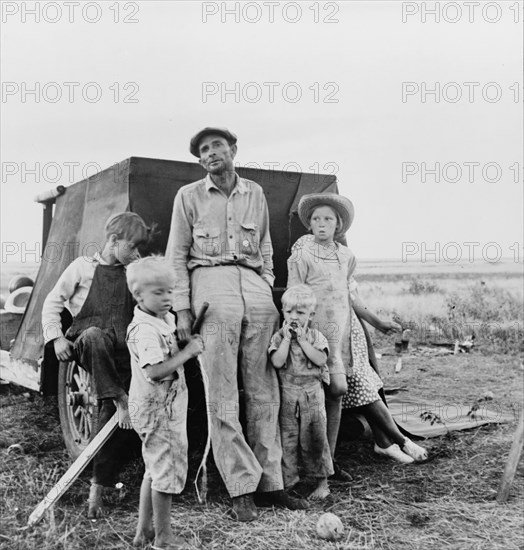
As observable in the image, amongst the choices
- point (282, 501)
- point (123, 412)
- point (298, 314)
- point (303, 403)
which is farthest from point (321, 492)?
point (123, 412)

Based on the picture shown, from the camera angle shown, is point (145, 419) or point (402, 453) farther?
point (402, 453)

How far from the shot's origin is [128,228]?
4488mm

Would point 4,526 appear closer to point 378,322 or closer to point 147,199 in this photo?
point 147,199

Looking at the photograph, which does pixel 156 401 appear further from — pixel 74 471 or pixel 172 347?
pixel 74 471

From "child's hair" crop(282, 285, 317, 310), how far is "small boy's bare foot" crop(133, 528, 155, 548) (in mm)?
1598

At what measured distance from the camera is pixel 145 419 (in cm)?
358

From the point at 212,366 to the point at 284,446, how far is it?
75cm

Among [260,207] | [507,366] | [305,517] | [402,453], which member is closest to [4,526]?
[305,517]

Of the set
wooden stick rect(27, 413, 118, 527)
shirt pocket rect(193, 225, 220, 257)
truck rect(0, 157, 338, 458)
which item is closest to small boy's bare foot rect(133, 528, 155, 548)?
wooden stick rect(27, 413, 118, 527)

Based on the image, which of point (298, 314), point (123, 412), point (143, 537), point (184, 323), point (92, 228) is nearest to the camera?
point (143, 537)

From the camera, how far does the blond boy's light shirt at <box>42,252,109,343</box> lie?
4.62 metres

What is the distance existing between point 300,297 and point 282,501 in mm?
1281

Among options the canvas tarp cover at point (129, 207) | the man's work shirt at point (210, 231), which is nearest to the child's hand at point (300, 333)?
the man's work shirt at point (210, 231)

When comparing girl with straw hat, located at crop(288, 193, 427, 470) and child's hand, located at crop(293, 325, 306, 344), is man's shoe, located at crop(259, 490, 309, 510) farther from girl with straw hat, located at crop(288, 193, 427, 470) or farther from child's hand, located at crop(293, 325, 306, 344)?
child's hand, located at crop(293, 325, 306, 344)
